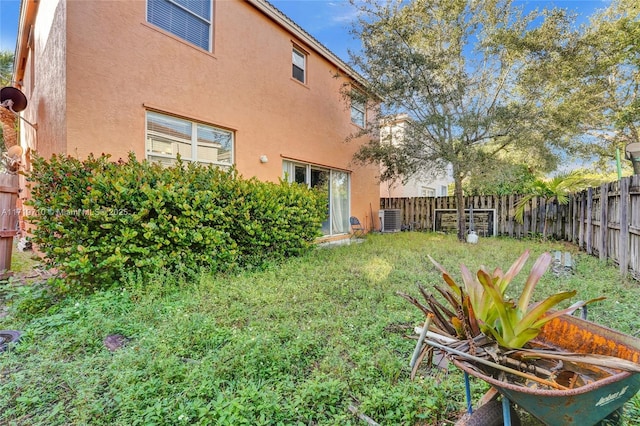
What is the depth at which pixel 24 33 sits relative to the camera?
8.62 metres

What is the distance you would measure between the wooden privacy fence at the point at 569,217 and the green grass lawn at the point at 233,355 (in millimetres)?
994

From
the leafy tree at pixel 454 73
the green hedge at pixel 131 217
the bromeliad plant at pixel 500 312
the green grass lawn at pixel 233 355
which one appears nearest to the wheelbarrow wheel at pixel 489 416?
the bromeliad plant at pixel 500 312

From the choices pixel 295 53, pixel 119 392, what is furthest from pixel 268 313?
pixel 295 53

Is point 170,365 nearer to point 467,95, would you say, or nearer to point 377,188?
point 467,95

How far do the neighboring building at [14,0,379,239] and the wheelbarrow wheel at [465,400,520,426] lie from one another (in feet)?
19.0

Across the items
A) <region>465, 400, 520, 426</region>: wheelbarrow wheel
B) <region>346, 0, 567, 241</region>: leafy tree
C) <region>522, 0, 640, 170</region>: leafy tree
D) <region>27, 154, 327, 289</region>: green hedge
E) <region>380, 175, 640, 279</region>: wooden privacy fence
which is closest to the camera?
<region>465, 400, 520, 426</region>: wheelbarrow wheel

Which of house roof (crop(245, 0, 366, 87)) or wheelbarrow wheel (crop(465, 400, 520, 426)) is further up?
house roof (crop(245, 0, 366, 87))

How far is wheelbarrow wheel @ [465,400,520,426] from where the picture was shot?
1332 millimetres

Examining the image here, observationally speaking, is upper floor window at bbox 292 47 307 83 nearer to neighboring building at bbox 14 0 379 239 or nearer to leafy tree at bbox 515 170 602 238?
neighboring building at bbox 14 0 379 239

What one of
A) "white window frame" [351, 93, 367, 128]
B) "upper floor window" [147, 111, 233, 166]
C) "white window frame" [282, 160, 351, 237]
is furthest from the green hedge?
"white window frame" [351, 93, 367, 128]

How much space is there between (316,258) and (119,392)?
437 centimetres

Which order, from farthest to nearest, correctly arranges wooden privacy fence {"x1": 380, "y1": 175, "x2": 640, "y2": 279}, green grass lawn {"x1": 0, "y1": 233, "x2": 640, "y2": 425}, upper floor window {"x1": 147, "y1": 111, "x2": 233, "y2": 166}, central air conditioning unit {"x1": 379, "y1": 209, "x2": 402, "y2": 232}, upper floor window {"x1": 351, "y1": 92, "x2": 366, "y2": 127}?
central air conditioning unit {"x1": 379, "y1": 209, "x2": 402, "y2": 232} < upper floor window {"x1": 351, "y1": 92, "x2": 366, "y2": 127} < upper floor window {"x1": 147, "y1": 111, "x2": 233, "y2": 166} < wooden privacy fence {"x1": 380, "y1": 175, "x2": 640, "y2": 279} < green grass lawn {"x1": 0, "y1": 233, "x2": 640, "y2": 425}

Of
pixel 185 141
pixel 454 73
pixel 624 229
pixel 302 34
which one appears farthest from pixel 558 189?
pixel 185 141

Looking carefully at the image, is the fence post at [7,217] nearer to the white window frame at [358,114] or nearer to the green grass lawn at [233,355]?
the green grass lawn at [233,355]
